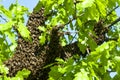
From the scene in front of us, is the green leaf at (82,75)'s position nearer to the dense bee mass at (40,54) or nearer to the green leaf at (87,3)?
the green leaf at (87,3)

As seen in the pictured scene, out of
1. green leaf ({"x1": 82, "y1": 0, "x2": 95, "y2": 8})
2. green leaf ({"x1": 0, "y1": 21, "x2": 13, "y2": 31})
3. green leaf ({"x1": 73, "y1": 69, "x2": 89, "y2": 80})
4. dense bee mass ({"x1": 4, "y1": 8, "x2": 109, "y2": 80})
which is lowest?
green leaf ({"x1": 73, "y1": 69, "x2": 89, "y2": 80})

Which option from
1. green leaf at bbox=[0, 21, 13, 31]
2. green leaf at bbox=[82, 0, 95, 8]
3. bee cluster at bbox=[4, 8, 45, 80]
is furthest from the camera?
bee cluster at bbox=[4, 8, 45, 80]

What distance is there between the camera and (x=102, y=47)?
3.93 meters

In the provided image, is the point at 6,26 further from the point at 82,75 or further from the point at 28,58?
the point at 28,58

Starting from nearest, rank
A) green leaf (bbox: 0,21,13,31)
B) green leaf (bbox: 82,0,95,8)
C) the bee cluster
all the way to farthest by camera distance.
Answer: green leaf (bbox: 82,0,95,8) < green leaf (bbox: 0,21,13,31) < the bee cluster

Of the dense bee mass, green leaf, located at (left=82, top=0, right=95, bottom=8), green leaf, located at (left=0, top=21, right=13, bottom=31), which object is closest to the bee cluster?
the dense bee mass

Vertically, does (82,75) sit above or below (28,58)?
below

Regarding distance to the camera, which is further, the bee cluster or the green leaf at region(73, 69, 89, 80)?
the bee cluster

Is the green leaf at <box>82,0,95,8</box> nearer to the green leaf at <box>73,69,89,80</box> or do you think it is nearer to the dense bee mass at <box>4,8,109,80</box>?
the green leaf at <box>73,69,89,80</box>

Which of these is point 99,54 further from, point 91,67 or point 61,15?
point 61,15

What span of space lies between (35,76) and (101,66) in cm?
167

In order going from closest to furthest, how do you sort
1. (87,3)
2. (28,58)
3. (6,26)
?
(87,3) → (6,26) → (28,58)

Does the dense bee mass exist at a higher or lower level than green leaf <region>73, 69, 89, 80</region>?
higher

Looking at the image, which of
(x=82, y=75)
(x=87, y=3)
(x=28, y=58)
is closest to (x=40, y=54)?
(x=28, y=58)
